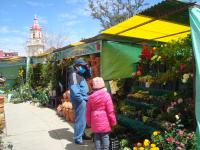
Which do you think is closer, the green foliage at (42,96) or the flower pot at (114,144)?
the flower pot at (114,144)

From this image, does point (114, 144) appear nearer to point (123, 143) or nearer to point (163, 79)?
point (123, 143)

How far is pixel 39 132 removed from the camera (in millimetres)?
7945

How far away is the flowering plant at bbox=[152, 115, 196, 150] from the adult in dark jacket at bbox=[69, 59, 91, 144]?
232cm

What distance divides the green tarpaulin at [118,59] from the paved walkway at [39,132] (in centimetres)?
179

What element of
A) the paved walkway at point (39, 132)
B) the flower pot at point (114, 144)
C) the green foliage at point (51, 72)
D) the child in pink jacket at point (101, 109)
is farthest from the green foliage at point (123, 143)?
the green foliage at point (51, 72)

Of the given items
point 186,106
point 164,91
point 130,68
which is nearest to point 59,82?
point 130,68

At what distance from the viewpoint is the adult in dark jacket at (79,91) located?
652 centimetres

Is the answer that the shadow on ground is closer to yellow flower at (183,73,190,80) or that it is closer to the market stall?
the market stall

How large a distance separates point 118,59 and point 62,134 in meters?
2.43

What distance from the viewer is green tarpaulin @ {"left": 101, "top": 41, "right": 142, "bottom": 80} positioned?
7.02 meters

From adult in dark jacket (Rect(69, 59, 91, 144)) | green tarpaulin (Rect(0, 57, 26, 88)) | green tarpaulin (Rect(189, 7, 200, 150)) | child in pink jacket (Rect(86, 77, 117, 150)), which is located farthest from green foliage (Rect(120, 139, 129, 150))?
green tarpaulin (Rect(0, 57, 26, 88))

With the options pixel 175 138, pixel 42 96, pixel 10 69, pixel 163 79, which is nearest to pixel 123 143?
pixel 175 138

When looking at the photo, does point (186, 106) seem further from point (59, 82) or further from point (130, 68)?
point (59, 82)

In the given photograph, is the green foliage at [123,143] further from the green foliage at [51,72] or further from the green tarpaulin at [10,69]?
the green tarpaulin at [10,69]
